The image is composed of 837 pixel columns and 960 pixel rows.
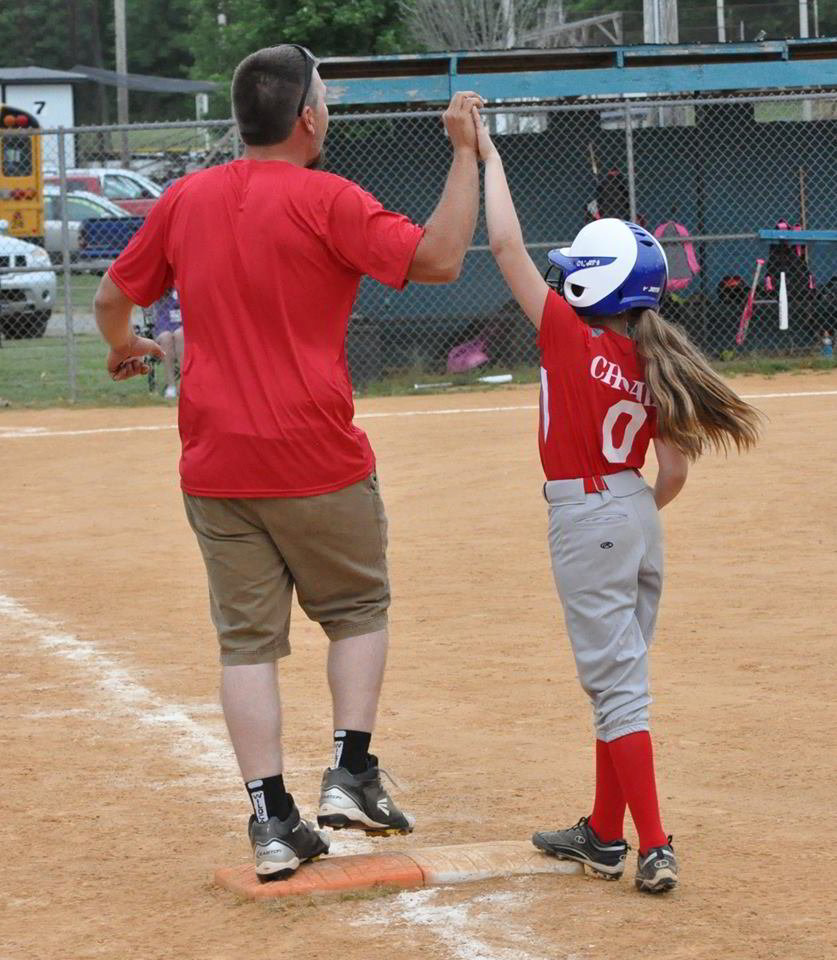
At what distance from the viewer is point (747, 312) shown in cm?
1747

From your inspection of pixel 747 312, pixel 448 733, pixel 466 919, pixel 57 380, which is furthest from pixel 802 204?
pixel 466 919

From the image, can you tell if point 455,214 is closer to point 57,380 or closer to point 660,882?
point 660,882

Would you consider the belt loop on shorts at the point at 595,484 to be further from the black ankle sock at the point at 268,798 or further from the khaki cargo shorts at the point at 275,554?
the black ankle sock at the point at 268,798

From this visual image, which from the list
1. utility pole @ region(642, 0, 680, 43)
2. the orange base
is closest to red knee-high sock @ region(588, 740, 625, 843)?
the orange base

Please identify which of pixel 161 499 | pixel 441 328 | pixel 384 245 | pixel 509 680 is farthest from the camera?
pixel 441 328

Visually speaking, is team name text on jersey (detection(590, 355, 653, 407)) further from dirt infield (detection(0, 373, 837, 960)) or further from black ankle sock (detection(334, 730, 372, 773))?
dirt infield (detection(0, 373, 837, 960))

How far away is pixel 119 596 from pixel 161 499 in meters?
2.97

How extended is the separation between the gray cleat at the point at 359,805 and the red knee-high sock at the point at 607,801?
498 mm

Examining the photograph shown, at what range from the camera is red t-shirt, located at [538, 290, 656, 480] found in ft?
13.3

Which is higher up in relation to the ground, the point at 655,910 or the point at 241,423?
the point at 241,423

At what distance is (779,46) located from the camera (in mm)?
18000

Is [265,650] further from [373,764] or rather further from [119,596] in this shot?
[119,596]

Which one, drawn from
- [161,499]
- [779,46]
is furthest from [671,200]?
[161,499]

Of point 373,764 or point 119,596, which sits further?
point 119,596
